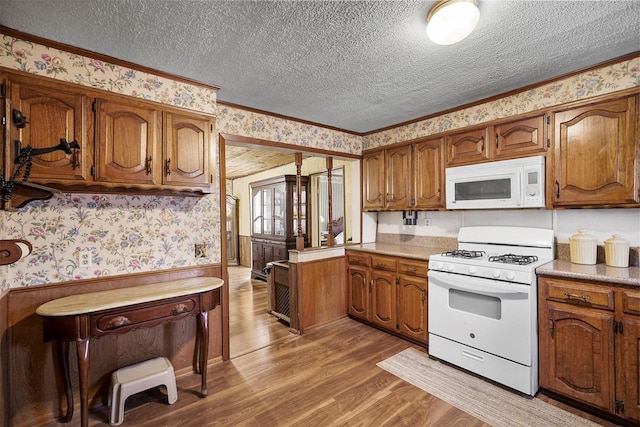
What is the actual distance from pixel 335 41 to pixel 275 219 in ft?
14.1

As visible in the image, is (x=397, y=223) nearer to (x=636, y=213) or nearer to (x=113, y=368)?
(x=636, y=213)

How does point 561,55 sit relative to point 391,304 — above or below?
above

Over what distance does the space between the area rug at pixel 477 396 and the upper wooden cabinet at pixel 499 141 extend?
6.45 ft

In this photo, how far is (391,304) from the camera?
10.8 ft

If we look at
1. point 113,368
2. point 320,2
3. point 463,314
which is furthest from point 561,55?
point 113,368

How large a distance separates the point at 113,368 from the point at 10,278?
3.04 ft

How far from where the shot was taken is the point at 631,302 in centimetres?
185

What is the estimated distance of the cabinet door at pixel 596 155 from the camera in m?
2.11

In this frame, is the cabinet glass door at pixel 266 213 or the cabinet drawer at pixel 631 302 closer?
the cabinet drawer at pixel 631 302

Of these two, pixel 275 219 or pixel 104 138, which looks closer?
pixel 104 138

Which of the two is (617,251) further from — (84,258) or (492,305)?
(84,258)

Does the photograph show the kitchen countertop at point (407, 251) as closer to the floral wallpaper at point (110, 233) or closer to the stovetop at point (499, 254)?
the stovetop at point (499, 254)

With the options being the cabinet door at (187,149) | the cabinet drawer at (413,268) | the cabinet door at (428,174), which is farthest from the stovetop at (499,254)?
the cabinet door at (187,149)

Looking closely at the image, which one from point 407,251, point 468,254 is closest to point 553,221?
point 468,254
